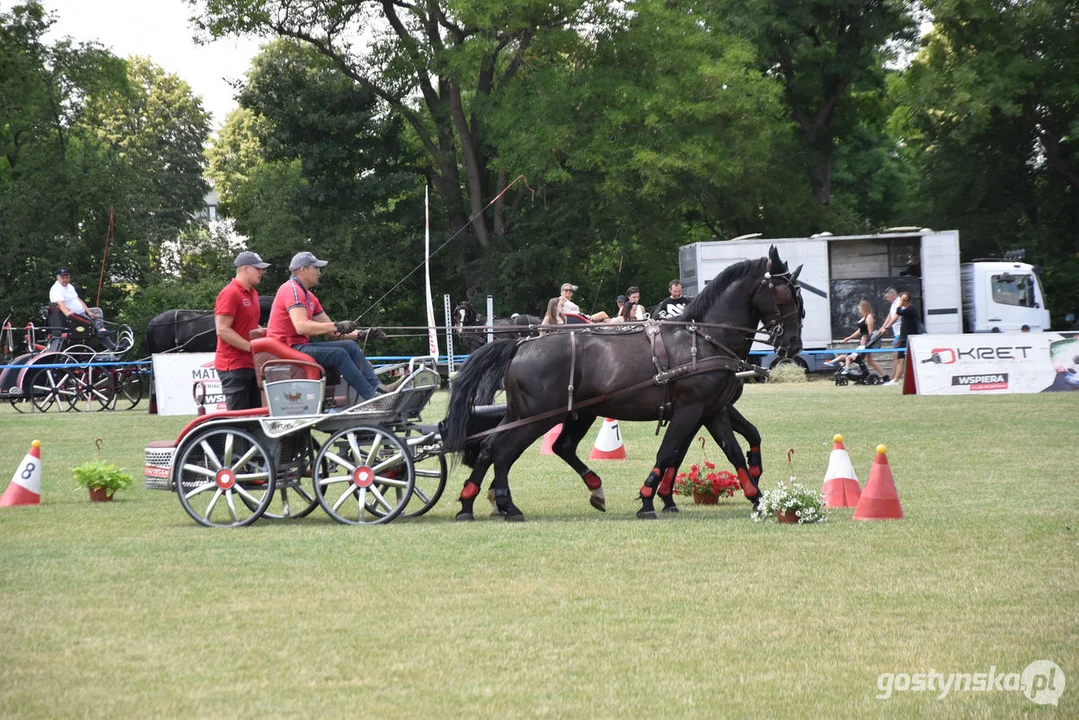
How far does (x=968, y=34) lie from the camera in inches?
1499

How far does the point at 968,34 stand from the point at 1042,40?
197cm

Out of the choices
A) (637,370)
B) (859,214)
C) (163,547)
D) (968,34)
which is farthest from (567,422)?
(859,214)

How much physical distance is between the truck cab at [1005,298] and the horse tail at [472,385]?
25.4 m

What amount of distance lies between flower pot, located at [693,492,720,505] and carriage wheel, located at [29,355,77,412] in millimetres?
16197

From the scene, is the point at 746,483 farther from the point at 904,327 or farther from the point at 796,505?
the point at 904,327

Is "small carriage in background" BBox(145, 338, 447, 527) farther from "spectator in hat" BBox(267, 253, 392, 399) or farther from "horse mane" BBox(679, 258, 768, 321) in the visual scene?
"horse mane" BBox(679, 258, 768, 321)

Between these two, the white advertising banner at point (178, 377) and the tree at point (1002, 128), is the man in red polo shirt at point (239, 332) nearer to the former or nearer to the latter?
the white advertising banner at point (178, 377)

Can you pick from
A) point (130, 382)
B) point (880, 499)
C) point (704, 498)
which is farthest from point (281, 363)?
point (130, 382)

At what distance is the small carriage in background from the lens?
9.84 metres

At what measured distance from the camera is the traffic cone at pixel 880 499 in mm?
9547

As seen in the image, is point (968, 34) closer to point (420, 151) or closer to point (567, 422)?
point (420, 151)

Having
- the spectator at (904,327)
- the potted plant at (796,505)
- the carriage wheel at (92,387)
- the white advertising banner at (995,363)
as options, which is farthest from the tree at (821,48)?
the potted plant at (796,505)

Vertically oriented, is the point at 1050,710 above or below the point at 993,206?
below

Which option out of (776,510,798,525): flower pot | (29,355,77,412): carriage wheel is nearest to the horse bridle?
(776,510,798,525): flower pot
